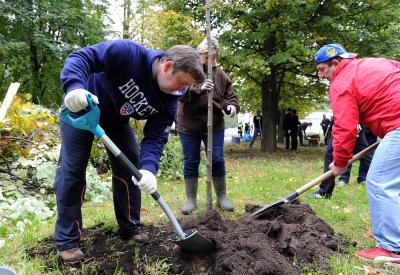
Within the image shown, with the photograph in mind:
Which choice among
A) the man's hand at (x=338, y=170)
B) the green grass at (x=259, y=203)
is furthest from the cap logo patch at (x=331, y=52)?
the green grass at (x=259, y=203)

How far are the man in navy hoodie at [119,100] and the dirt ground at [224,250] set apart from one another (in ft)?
0.98

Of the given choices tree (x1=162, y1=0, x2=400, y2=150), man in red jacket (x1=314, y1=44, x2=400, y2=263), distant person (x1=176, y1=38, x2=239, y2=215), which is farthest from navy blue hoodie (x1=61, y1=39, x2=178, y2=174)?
tree (x1=162, y1=0, x2=400, y2=150)

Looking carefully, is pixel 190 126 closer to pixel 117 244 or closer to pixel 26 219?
pixel 117 244

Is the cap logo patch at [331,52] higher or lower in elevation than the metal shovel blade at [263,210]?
higher

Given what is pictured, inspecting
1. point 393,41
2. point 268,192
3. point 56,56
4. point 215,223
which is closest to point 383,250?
point 215,223

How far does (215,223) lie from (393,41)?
1096 centimetres

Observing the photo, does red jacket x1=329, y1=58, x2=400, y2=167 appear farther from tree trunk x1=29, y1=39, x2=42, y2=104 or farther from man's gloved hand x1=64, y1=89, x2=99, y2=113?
tree trunk x1=29, y1=39, x2=42, y2=104

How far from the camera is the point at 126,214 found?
3227mm

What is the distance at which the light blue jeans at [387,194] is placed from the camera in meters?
2.99

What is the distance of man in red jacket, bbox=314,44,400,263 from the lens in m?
3.01

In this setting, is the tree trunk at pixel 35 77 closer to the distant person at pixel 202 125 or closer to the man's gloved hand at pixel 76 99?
the distant person at pixel 202 125

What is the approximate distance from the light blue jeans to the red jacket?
0.16 m

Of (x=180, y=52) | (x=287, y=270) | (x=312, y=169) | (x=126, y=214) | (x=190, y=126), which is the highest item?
(x=180, y=52)

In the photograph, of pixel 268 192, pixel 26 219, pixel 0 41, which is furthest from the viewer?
pixel 0 41
